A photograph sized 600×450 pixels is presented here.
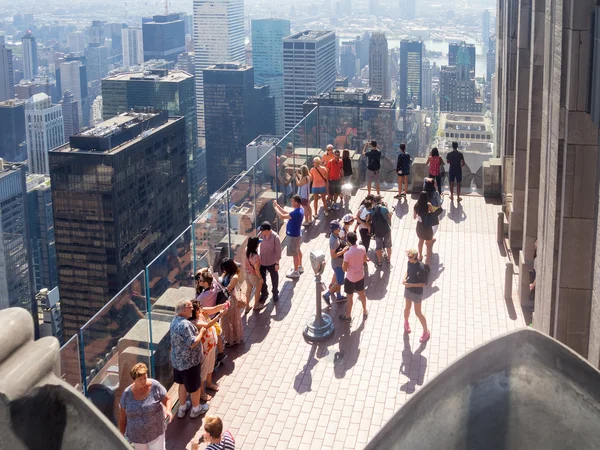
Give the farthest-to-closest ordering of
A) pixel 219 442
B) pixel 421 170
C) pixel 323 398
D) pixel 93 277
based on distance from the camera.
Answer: pixel 93 277 → pixel 421 170 → pixel 323 398 → pixel 219 442

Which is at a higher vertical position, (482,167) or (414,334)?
(482,167)

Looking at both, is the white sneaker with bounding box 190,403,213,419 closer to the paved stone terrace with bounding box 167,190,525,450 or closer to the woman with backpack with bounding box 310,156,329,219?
the paved stone terrace with bounding box 167,190,525,450

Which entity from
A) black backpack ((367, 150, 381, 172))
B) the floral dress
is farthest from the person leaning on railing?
black backpack ((367, 150, 381, 172))

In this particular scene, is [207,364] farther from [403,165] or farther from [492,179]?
[492,179]

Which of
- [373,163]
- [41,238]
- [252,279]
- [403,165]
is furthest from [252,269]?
[41,238]

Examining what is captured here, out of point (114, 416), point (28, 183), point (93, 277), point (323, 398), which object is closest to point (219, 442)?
point (114, 416)

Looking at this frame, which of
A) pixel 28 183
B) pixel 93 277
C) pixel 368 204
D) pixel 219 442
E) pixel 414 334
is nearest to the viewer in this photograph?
pixel 219 442

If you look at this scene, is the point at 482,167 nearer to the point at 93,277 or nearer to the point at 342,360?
the point at 342,360
